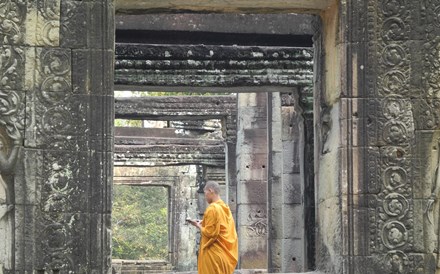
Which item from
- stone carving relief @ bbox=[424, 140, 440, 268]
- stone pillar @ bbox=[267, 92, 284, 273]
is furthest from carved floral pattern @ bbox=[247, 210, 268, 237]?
stone carving relief @ bbox=[424, 140, 440, 268]

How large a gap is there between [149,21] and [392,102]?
3.72 m

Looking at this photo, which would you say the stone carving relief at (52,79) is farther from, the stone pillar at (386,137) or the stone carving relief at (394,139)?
the stone carving relief at (394,139)

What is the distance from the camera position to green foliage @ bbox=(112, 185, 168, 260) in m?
34.6

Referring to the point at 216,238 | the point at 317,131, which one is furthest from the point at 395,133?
the point at 216,238

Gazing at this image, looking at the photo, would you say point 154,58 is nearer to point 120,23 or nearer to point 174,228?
point 120,23

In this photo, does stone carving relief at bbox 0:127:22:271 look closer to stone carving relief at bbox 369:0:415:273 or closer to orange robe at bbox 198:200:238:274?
stone carving relief at bbox 369:0:415:273

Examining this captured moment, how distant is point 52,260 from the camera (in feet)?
26.7

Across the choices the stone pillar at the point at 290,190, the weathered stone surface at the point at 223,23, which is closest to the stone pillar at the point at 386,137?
the weathered stone surface at the point at 223,23

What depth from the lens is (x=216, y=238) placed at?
1114 centimetres

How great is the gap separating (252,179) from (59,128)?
33.0 feet

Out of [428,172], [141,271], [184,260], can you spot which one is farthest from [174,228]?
[428,172]

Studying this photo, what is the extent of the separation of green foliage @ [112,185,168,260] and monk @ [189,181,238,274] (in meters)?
23.1

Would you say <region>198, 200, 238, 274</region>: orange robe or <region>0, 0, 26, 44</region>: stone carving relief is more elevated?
<region>0, 0, 26, 44</region>: stone carving relief

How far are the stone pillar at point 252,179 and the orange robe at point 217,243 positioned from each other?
6.75 m
